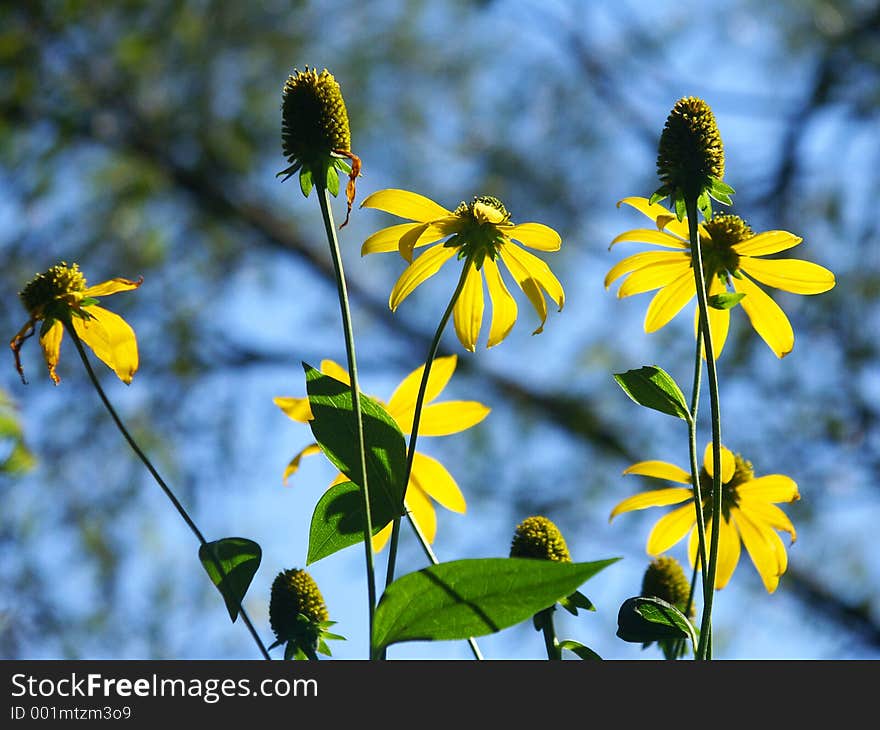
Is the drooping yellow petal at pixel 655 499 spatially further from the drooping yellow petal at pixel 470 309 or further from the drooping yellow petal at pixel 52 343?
the drooping yellow petal at pixel 52 343

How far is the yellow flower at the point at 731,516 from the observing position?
37 centimetres

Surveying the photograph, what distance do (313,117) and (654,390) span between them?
132mm

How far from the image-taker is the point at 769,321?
0.34 meters

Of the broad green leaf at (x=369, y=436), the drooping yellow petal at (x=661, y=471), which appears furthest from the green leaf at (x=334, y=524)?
the drooping yellow petal at (x=661, y=471)

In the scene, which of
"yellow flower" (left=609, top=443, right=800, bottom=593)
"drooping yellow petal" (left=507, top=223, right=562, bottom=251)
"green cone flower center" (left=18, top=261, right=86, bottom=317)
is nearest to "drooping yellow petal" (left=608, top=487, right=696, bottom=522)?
"yellow flower" (left=609, top=443, right=800, bottom=593)

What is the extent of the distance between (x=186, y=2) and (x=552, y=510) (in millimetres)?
1251

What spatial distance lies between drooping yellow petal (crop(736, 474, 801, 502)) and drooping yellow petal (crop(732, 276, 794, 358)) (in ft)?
0.21

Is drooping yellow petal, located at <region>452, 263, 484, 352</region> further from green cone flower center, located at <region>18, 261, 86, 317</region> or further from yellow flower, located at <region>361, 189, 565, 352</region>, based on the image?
green cone flower center, located at <region>18, 261, 86, 317</region>

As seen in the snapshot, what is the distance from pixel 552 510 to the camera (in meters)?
1.96

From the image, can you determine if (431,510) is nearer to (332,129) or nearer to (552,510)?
(332,129)

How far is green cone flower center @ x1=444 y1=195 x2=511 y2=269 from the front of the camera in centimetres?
34

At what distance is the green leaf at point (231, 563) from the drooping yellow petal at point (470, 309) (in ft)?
0.35
